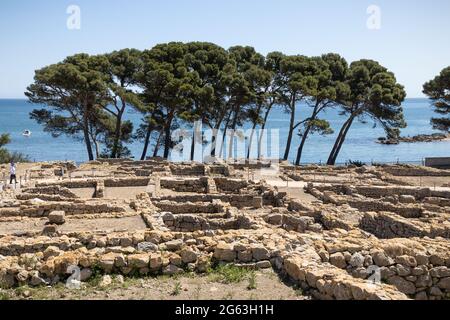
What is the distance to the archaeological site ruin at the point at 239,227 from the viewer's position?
890cm

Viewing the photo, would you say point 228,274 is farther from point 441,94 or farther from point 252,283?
point 441,94

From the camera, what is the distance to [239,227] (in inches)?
616

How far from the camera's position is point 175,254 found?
369 inches

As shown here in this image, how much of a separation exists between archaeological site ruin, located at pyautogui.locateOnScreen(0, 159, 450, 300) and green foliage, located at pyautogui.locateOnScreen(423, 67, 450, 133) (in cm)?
928

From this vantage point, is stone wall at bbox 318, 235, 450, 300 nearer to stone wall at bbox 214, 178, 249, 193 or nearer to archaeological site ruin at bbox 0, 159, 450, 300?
archaeological site ruin at bbox 0, 159, 450, 300

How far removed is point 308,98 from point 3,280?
35458 millimetres

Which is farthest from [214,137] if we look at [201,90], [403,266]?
[403,266]

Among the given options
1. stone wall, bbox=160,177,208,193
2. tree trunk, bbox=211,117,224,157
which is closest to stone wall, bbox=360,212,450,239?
stone wall, bbox=160,177,208,193

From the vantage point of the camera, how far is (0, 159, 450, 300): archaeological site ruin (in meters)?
8.90

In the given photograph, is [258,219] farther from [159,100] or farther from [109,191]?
[159,100]

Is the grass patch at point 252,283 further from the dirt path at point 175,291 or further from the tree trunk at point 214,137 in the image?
the tree trunk at point 214,137

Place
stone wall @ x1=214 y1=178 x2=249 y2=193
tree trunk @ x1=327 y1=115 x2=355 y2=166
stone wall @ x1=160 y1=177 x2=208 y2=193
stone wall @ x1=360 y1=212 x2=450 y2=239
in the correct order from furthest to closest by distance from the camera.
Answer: tree trunk @ x1=327 y1=115 x2=355 y2=166 → stone wall @ x1=160 y1=177 x2=208 y2=193 → stone wall @ x1=214 y1=178 x2=249 y2=193 → stone wall @ x1=360 y1=212 x2=450 y2=239

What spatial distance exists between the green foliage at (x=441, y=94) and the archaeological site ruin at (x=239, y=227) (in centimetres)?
928
